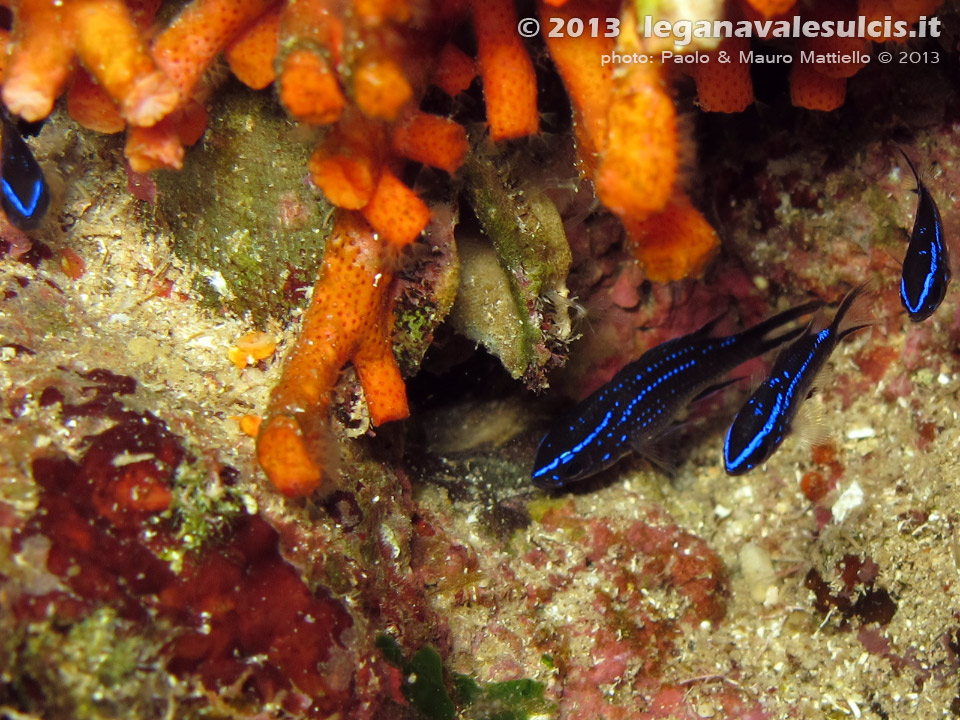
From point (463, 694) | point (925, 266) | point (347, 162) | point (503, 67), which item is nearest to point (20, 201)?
point (347, 162)

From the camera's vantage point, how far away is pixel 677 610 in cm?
410

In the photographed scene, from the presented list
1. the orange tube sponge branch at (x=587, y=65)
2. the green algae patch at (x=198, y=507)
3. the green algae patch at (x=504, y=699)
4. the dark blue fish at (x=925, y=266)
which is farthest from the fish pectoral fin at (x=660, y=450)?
the green algae patch at (x=198, y=507)

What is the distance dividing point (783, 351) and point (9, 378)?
402 centimetres

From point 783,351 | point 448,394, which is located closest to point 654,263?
point 783,351

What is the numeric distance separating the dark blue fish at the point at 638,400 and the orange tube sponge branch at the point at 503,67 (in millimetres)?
2270

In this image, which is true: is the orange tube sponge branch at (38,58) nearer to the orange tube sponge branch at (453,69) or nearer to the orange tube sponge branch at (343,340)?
the orange tube sponge branch at (343,340)

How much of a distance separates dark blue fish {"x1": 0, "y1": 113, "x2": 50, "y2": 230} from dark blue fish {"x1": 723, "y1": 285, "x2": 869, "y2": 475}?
3.92 meters

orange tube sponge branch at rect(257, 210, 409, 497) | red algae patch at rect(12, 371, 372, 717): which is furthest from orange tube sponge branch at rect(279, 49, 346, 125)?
red algae patch at rect(12, 371, 372, 717)

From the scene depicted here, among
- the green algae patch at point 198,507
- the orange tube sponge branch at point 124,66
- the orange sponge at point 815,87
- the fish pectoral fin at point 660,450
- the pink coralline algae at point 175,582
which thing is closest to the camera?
the pink coralline algae at point 175,582

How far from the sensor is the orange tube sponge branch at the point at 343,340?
268 cm

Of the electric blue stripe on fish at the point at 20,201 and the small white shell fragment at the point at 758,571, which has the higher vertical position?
the electric blue stripe on fish at the point at 20,201

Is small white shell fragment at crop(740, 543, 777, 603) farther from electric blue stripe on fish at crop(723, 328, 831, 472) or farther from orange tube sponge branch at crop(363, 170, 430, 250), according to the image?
orange tube sponge branch at crop(363, 170, 430, 250)

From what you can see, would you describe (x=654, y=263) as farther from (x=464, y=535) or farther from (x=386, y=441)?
(x=464, y=535)

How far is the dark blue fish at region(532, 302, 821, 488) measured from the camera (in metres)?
4.32
